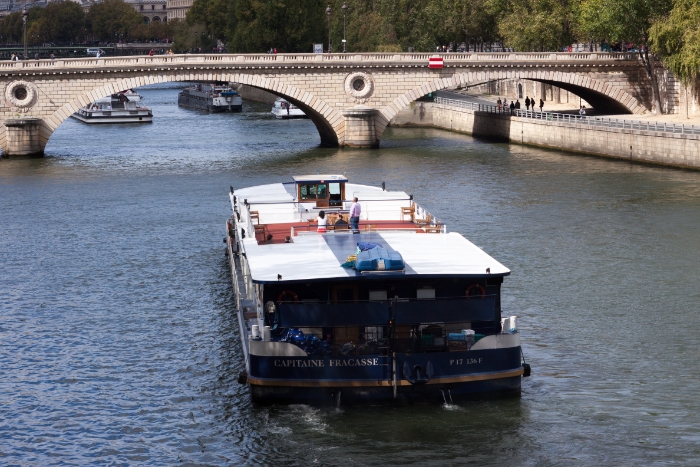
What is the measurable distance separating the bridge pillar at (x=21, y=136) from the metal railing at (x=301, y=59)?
10.1 ft

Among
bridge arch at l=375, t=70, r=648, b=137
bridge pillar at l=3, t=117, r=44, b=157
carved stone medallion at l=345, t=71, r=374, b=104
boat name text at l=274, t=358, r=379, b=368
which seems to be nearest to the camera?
boat name text at l=274, t=358, r=379, b=368

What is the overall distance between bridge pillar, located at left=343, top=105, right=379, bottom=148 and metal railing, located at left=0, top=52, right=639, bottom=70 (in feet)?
9.25

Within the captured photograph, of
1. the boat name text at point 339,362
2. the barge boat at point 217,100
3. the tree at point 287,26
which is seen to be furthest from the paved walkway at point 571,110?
the boat name text at point 339,362

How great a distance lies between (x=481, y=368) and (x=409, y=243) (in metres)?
4.09

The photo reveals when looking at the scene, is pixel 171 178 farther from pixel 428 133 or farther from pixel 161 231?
pixel 428 133

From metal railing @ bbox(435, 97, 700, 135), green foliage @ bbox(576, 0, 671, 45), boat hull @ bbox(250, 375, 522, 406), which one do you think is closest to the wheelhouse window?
boat hull @ bbox(250, 375, 522, 406)

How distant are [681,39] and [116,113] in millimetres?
45934

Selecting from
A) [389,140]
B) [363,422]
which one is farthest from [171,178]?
[363,422]

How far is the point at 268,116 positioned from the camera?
99812 millimetres

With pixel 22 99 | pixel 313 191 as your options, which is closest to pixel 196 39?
pixel 22 99

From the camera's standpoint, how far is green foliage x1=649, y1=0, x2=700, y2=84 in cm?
6269

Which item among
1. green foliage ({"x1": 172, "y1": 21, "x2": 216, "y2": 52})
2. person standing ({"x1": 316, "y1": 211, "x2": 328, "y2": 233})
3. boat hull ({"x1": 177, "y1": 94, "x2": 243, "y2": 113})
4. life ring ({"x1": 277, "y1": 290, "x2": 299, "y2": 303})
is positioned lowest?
boat hull ({"x1": 177, "y1": 94, "x2": 243, "y2": 113})

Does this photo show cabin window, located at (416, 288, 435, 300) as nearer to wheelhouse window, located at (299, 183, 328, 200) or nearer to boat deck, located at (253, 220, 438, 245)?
boat deck, located at (253, 220, 438, 245)

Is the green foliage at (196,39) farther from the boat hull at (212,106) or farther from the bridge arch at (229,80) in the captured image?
the bridge arch at (229,80)
